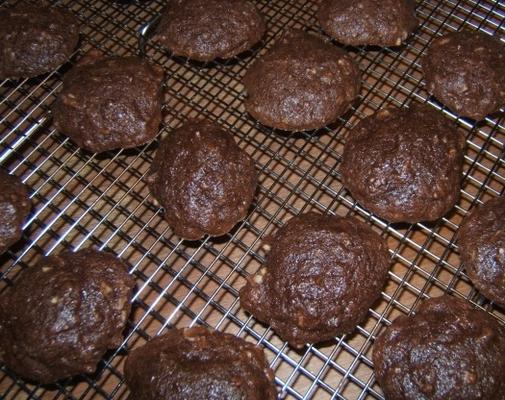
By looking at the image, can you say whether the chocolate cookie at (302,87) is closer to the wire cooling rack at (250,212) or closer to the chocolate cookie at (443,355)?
the wire cooling rack at (250,212)

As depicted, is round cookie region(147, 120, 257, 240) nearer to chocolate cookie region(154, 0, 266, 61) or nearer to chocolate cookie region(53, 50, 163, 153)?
chocolate cookie region(53, 50, 163, 153)

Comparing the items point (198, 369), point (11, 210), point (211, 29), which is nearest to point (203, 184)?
point (198, 369)

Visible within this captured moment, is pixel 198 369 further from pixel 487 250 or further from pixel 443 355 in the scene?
pixel 487 250

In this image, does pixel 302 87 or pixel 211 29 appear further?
pixel 211 29

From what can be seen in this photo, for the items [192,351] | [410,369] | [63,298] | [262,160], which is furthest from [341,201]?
[63,298]

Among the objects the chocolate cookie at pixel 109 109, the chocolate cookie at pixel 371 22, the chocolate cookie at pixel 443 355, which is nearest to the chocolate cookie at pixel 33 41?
the chocolate cookie at pixel 109 109
